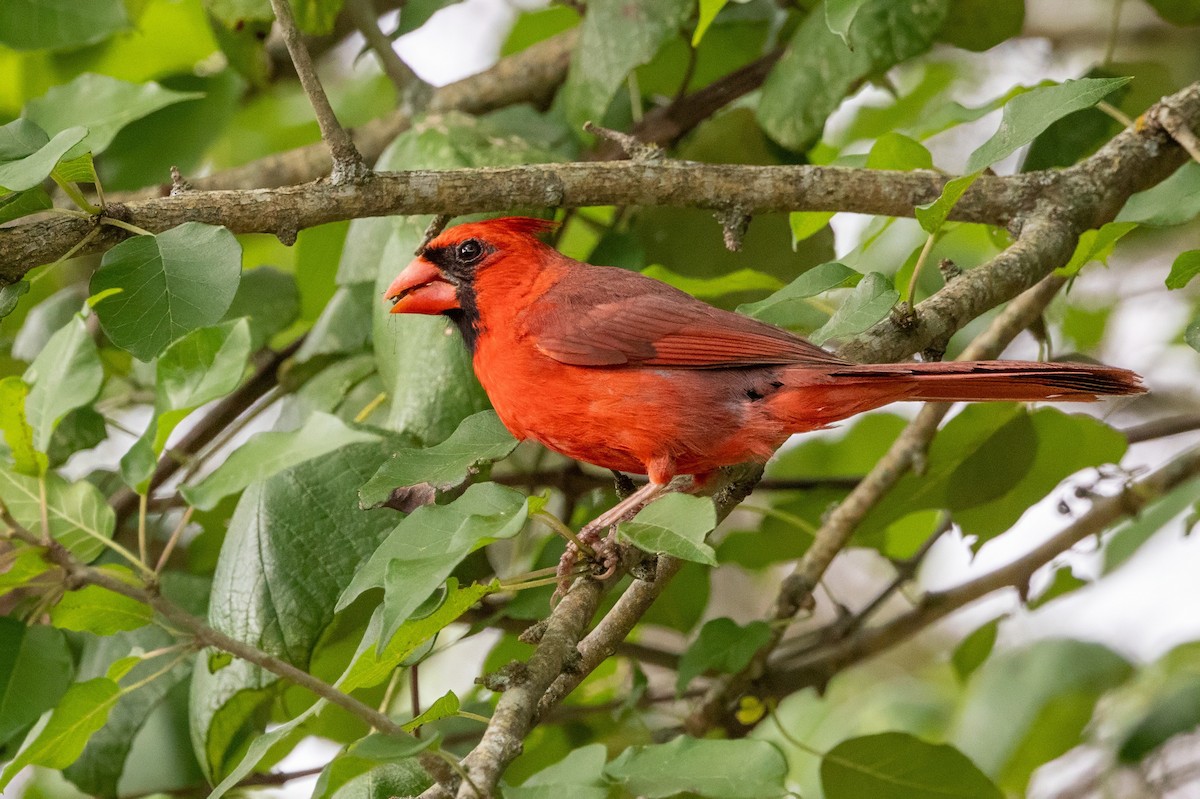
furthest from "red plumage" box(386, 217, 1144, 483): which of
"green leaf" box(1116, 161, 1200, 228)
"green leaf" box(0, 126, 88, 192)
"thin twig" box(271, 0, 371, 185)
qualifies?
"green leaf" box(0, 126, 88, 192)

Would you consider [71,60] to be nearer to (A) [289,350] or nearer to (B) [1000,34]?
(A) [289,350]

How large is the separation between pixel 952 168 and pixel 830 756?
3.47 m

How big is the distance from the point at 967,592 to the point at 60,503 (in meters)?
2.21

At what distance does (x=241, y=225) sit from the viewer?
2092 mm

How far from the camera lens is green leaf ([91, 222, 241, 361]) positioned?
196 cm

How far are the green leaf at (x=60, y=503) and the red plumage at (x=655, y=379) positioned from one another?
743mm

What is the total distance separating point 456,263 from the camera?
281 cm

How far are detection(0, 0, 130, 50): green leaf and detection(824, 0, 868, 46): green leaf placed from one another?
1.76 m

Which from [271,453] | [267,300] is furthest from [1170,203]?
[267,300]

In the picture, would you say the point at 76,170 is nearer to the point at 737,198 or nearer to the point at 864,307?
the point at 737,198

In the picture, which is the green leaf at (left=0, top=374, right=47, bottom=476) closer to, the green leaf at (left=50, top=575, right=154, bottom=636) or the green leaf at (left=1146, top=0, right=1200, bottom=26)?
the green leaf at (left=50, top=575, right=154, bottom=636)

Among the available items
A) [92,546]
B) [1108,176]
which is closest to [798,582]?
[1108,176]

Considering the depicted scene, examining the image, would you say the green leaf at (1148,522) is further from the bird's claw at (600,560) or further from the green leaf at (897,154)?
the bird's claw at (600,560)

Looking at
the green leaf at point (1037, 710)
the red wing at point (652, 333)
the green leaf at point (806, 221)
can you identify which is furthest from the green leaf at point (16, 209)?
the green leaf at point (1037, 710)
